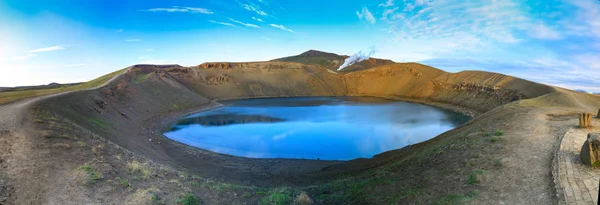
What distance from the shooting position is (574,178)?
757cm

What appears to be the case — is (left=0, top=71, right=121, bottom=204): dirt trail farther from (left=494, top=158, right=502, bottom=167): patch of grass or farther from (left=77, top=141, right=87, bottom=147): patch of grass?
(left=494, top=158, right=502, bottom=167): patch of grass

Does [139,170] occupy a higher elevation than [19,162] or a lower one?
lower

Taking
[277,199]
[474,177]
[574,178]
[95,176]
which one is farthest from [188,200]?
[574,178]

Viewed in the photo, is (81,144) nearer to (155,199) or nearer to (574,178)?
(155,199)

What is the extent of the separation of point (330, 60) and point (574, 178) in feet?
492

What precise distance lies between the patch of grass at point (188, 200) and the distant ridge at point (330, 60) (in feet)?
371

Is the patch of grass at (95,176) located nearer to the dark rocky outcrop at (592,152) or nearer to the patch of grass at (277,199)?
the patch of grass at (277,199)

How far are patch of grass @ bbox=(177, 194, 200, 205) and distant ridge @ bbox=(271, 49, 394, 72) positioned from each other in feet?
371

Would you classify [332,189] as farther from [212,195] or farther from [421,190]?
[212,195]

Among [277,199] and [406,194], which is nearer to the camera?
[406,194]

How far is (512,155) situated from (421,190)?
12.0 feet

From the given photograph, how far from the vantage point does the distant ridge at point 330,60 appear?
411 feet

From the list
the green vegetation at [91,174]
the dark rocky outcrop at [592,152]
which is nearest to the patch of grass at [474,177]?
the dark rocky outcrop at [592,152]

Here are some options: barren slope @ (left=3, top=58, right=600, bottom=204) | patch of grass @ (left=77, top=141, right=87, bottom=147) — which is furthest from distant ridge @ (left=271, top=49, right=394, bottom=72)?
patch of grass @ (left=77, top=141, right=87, bottom=147)
